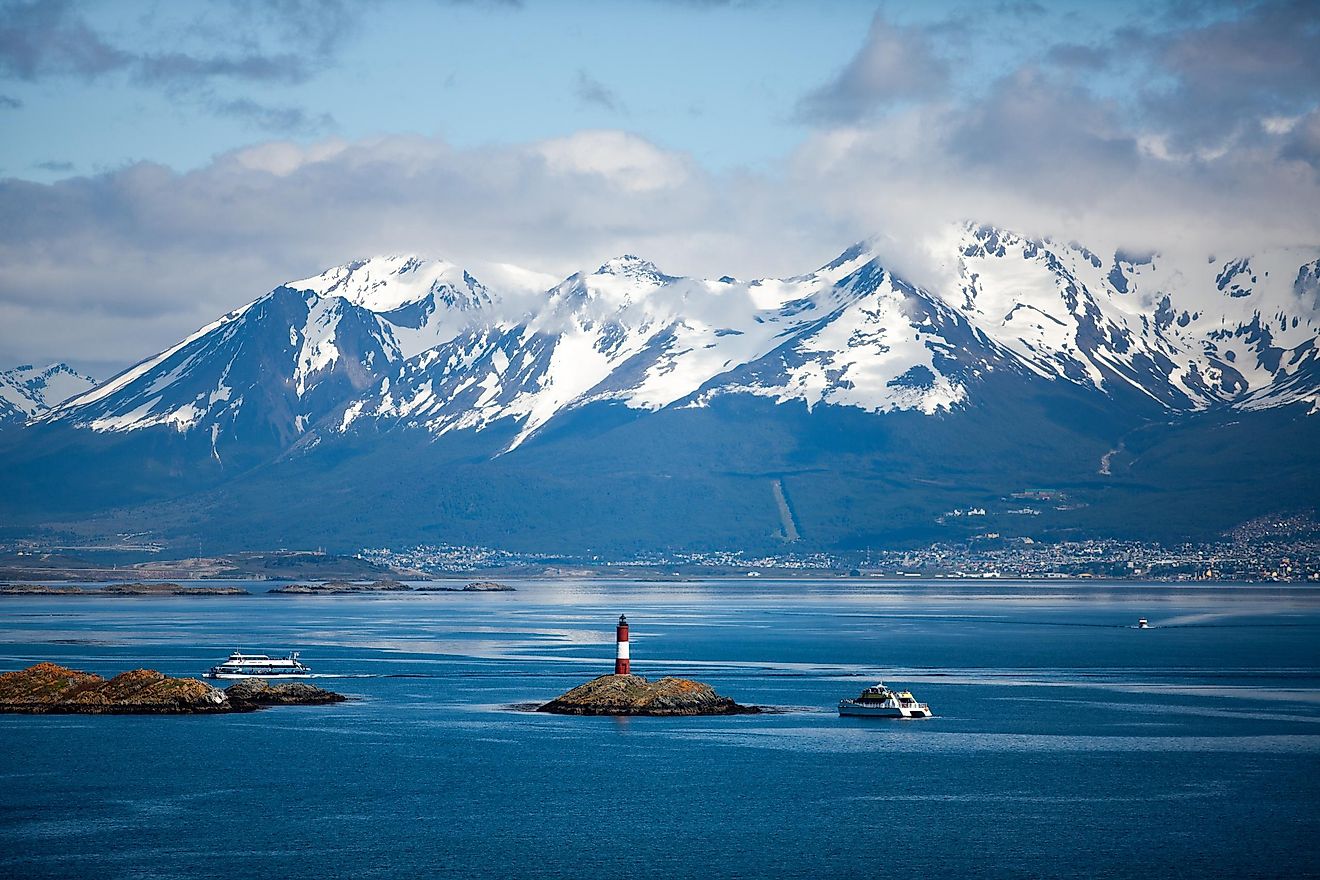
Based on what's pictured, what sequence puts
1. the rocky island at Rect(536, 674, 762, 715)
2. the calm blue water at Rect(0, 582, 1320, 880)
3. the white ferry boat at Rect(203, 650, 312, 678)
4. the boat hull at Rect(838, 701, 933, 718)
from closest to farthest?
1. the calm blue water at Rect(0, 582, 1320, 880)
2. the rocky island at Rect(536, 674, 762, 715)
3. the boat hull at Rect(838, 701, 933, 718)
4. the white ferry boat at Rect(203, 650, 312, 678)

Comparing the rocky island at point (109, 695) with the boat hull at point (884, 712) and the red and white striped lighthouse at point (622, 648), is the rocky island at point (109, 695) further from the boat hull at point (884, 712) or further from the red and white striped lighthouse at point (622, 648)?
the boat hull at point (884, 712)

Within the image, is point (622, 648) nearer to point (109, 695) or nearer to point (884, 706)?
point (884, 706)

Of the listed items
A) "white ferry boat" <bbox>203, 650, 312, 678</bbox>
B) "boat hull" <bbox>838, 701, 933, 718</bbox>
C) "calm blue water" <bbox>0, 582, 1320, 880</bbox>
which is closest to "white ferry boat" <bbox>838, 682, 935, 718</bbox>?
"boat hull" <bbox>838, 701, 933, 718</bbox>

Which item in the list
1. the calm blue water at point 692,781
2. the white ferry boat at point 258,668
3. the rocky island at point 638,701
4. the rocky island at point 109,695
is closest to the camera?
the calm blue water at point 692,781

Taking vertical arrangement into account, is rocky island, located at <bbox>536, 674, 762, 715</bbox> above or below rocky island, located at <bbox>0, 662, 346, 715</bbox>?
below

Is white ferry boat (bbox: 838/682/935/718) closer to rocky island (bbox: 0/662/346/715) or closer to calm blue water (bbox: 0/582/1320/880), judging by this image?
calm blue water (bbox: 0/582/1320/880)

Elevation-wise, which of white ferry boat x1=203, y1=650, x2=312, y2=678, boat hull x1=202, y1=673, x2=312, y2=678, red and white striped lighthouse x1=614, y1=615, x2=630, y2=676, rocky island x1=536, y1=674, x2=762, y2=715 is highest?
red and white striped lighthouse x1=614, y1=615, x2=630, y2=676

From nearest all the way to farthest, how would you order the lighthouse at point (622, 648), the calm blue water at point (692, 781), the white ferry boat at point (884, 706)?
the calm blue water at point (692, 781), the white ferry boat at point (884, 706), the lighthouse at point (622, 648)

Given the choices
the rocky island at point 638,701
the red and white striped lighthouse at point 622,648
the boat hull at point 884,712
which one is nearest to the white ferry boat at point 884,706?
the boat hull at point 884,712
